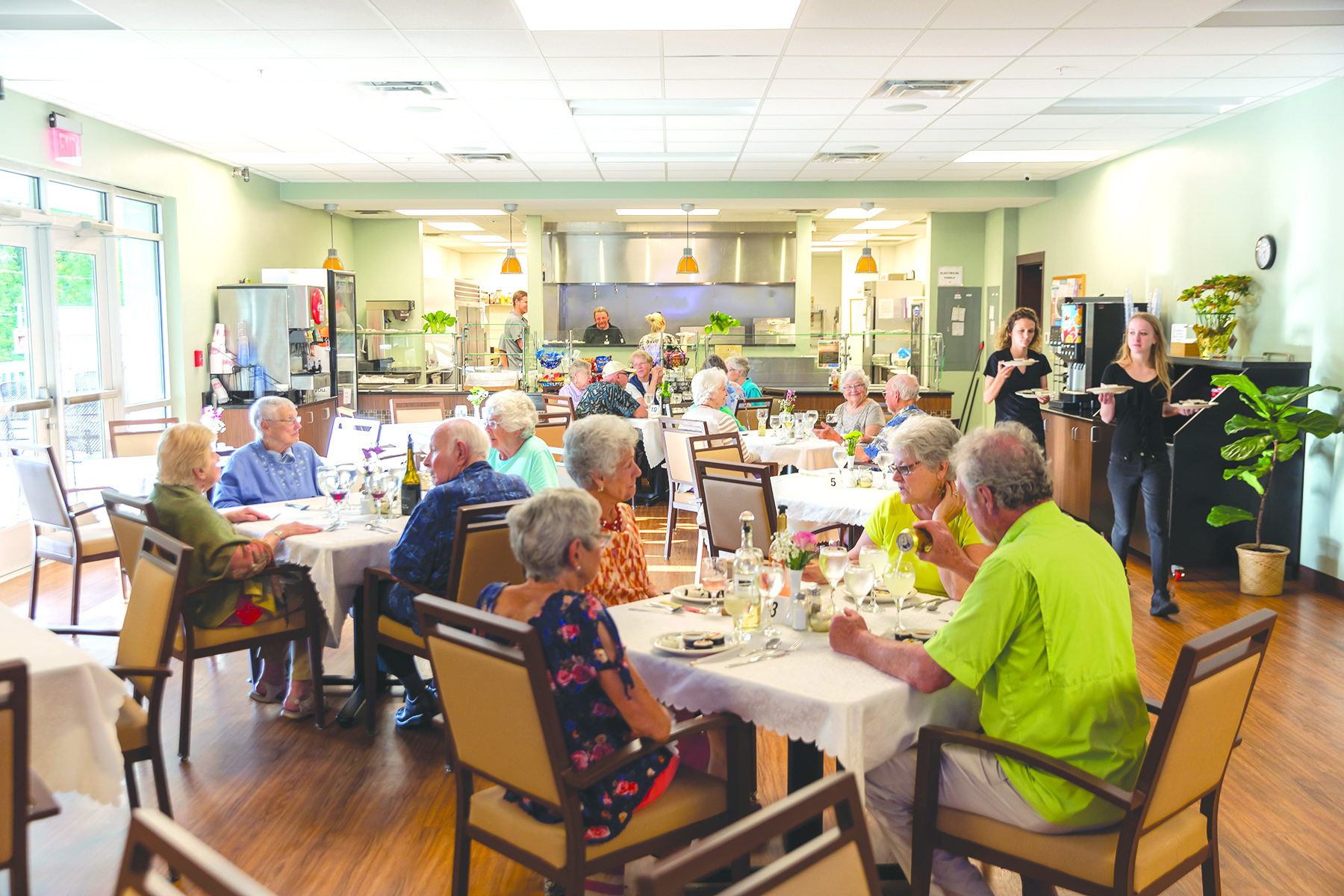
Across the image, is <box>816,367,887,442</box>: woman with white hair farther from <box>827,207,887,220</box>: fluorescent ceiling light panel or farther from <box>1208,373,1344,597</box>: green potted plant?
<box>827,207,887,220</box>: fluorescent ceiling light panel

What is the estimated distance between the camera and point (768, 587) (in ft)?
7.98

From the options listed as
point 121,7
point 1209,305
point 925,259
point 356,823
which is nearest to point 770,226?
point 925,259

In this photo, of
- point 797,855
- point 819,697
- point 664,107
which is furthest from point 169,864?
point 664,107

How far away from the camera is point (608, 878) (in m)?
2.38

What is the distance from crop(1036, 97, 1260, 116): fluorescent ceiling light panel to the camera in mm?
6645

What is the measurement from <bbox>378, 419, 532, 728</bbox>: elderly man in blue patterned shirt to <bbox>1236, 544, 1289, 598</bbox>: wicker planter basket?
4.63 meters

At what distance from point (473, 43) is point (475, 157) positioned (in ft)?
11.8

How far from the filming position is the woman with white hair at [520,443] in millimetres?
4184

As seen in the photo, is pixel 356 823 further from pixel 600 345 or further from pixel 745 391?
pixel 600 345

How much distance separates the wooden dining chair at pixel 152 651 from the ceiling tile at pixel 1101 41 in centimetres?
482

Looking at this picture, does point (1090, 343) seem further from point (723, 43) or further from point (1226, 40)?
point (723, 43)

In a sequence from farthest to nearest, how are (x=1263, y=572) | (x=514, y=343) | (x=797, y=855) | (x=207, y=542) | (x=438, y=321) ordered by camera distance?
1. (x=438, y=321)
2. (x=514, y=343)
3. (x=1263, y=572)
4. (x=207, y=542)
5. (x=797, y=855)

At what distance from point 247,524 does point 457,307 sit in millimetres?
11965

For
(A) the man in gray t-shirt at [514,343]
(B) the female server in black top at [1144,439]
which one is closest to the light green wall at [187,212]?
(A) the man in gray t-shirt at [514,343]
